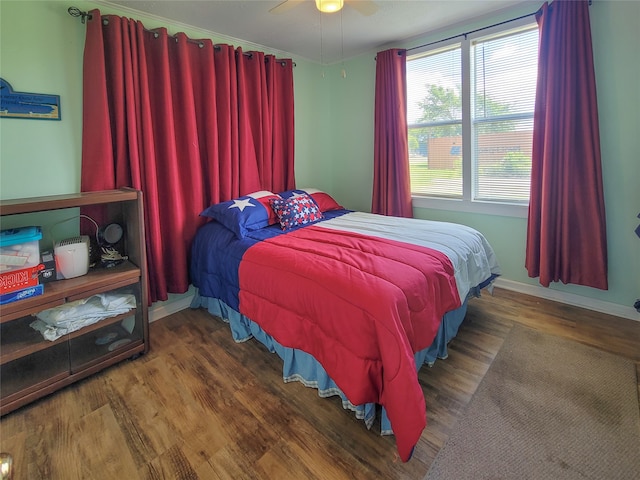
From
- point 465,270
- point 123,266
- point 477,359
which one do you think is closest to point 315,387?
point 477,359

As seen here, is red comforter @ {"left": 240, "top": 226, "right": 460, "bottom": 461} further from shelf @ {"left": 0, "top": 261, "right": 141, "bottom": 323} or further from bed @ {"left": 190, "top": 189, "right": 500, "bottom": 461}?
shelf @ {"left": 0, "top": 261, "right": 141, "bottom": 323}

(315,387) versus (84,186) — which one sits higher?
(84,186)

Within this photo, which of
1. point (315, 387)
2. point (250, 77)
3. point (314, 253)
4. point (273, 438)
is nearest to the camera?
point (273, 438)

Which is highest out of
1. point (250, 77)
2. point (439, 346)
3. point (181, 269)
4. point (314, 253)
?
point (250, 77)

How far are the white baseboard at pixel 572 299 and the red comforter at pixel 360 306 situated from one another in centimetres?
145

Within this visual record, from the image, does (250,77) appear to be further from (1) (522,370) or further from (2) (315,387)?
(1) (522,370)

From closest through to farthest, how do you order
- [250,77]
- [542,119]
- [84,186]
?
[84,186] < [542,119] < [250,77]

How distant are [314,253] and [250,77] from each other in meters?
2.04

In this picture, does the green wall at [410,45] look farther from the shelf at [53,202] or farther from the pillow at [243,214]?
the pillow at [243,214]

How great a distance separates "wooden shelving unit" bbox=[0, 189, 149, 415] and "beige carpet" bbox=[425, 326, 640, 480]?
1.87m

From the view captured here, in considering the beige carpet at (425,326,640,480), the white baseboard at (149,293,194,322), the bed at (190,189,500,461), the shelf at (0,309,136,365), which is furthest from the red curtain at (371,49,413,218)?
the shelf at (0,309,136,365)

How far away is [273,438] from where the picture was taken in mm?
1485

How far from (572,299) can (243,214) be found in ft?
9.04

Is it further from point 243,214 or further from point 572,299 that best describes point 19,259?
point 572,299
